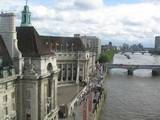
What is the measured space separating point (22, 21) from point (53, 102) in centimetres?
1176

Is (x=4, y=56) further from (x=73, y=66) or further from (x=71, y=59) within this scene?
(x=73, y=66)

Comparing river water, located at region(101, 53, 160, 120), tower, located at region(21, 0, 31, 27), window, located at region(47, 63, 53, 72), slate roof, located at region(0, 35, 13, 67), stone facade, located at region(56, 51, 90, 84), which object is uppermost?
tower, located at region(21, 0, 31, 27)

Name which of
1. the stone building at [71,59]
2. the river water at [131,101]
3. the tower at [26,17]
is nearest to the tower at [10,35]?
the tower at [26,17]

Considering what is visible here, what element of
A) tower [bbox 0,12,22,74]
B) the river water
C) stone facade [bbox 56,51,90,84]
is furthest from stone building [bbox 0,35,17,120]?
stone facade [bbox 56,51,90,84]

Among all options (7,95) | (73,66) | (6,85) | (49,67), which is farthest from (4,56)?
(73,66)

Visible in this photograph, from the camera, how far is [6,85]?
41219 millimetres

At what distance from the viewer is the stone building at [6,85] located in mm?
40656

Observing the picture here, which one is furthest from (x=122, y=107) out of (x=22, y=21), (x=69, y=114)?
(x=22, y=21)

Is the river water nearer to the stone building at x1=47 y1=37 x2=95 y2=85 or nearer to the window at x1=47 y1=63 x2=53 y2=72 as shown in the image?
the stone building at x1=47 y1=37 x2=95 y2=85

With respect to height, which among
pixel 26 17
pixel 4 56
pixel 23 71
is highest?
pixel 26 17

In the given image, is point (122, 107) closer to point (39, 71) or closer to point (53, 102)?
point (53, 102)

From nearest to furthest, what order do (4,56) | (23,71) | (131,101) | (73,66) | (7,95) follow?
(7,95), (4,56), (23,71), (131,101), (73,66)

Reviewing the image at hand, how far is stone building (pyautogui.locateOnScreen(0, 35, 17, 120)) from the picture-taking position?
40656mm

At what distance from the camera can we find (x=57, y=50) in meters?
100
